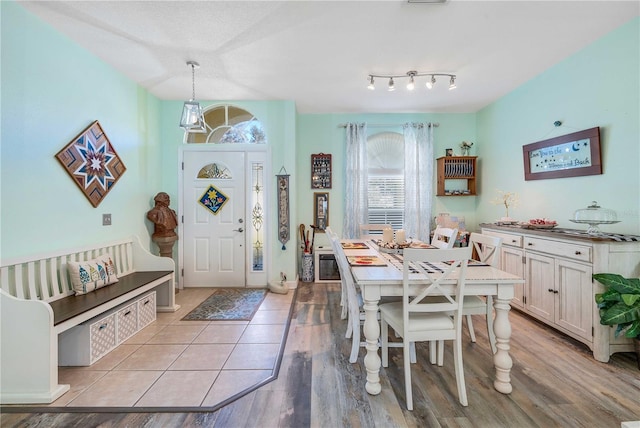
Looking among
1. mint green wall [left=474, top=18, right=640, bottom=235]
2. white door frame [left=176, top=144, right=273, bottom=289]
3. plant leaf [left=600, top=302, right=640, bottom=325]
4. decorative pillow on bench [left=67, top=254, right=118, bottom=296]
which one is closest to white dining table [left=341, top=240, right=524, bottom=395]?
plant leaf [left=600, top=302, right=640, bottom=325]

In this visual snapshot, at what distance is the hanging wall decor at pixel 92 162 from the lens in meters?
2.69

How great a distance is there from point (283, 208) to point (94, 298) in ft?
8.01

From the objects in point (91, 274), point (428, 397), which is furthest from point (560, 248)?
point (91, 274)

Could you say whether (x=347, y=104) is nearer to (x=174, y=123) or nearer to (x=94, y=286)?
(x=174, y=123)

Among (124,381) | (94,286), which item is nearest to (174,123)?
(94,286)

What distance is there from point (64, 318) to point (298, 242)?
3204 mm

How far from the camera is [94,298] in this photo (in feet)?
7.98

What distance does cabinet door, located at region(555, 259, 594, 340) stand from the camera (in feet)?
7.87

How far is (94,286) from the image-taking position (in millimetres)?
2656

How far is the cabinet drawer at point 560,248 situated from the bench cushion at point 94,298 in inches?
157

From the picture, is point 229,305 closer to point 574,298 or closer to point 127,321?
point 127,321

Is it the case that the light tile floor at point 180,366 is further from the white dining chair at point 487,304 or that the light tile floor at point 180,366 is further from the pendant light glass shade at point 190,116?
the pendant light glass shade at point 190,116

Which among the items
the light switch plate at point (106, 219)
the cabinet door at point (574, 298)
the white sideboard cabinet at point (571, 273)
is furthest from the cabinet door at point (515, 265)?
the light switch plate at point (106, 219)

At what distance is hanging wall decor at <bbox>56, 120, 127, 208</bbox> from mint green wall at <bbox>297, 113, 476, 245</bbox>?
2581 millimetres
